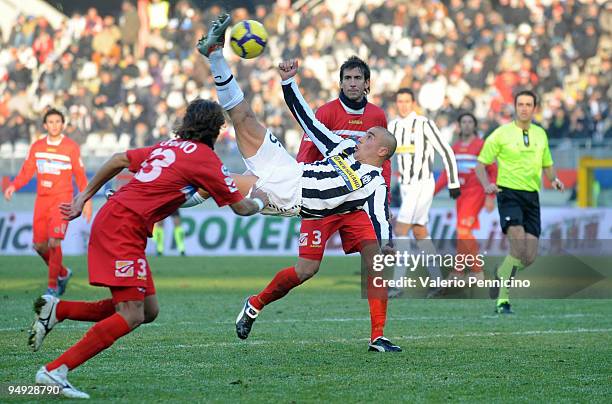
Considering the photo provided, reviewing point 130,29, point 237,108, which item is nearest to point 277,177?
point 237,108

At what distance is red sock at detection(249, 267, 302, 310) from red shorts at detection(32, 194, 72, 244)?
5433 millimetres

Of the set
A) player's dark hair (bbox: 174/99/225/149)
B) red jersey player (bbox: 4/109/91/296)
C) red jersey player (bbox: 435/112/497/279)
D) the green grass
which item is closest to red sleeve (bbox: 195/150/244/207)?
player's dark hair (bbox: 174/99/225/149)

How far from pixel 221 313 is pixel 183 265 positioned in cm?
800

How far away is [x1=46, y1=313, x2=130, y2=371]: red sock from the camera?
702 cm

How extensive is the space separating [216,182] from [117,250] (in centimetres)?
75

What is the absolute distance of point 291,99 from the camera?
9688 mm

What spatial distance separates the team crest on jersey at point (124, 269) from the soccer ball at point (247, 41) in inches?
111

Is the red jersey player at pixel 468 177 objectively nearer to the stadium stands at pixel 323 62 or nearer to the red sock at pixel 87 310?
the stadium stands at pixel 323 62

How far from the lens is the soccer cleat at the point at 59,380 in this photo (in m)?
6.93

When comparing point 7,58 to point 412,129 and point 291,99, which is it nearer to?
point 412,129

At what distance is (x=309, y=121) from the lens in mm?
9867

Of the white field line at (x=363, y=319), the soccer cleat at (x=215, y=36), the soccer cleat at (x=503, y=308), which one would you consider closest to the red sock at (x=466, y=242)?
the soccer cleat at (x=503, y=308)

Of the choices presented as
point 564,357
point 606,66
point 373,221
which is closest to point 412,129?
point 373,221

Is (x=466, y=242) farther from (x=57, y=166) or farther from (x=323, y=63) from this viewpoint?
(x=323, y=63)
